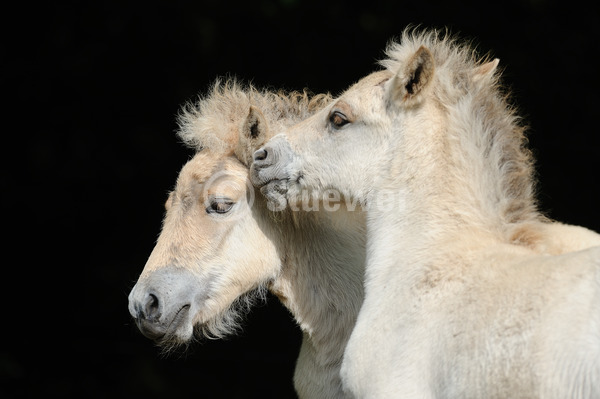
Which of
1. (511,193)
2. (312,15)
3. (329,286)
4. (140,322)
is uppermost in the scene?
(312,15)

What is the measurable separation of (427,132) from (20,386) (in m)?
5.25

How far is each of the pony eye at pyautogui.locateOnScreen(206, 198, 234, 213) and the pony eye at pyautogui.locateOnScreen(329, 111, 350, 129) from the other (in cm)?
73

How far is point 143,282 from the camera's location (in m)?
3.94

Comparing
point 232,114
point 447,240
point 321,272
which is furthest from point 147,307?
point 447,240

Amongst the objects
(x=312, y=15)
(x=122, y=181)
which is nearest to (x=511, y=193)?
(x=312, y=15)

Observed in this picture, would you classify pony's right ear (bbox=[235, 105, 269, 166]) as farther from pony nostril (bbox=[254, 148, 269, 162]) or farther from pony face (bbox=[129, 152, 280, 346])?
pony nostril (bbox=[254, 148, 269, 162])

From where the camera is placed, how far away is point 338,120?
146 inches

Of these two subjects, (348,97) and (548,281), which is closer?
(548,281)

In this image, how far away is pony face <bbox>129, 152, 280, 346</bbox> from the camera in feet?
12.8

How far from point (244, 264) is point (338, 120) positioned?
926 millimetres

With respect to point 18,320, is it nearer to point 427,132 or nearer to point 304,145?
point 304,145

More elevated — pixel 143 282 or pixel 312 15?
pixel 312 15

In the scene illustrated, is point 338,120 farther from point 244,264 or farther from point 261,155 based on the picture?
point 244,264

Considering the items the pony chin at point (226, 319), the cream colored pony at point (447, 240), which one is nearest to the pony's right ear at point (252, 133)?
the cream colored pony at point (447, 240)
